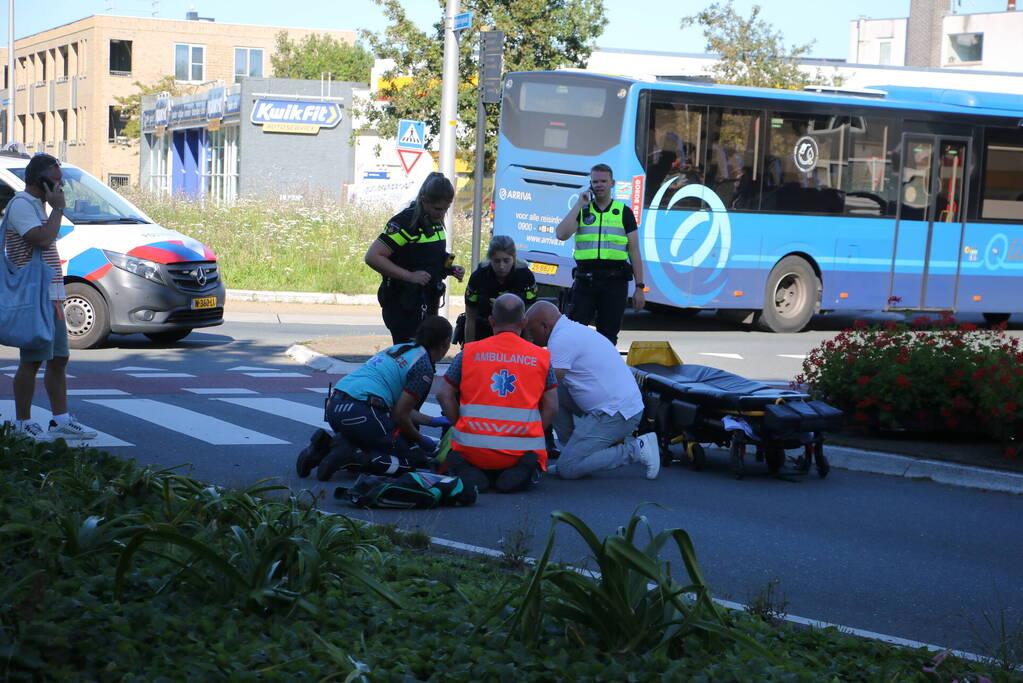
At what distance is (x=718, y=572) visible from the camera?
6438 mm

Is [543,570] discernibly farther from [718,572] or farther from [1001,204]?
[1001,204]

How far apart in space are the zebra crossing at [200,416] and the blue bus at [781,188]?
7766mm

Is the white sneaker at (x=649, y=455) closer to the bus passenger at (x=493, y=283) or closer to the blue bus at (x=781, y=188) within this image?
the bus passenger at (x=493, y=283)

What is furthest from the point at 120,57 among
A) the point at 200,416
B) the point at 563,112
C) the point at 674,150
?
the point at 200,416

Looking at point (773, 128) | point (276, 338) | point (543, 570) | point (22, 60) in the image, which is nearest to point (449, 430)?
point (543, 570)

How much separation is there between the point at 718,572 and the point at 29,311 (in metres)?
4.87

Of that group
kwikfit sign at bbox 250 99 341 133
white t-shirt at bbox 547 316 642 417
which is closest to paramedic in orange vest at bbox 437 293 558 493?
white t-shirt at bbox 547 316 642 417

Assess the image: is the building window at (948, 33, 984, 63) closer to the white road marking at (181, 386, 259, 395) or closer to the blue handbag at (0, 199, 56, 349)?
the white road marking at (181, 386, 259, 395)

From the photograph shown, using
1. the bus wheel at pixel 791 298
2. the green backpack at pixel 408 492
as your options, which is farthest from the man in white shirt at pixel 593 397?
the bus wheel at pixel 791 298

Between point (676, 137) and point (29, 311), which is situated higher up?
point (676, 137)

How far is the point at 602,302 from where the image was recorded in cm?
1176

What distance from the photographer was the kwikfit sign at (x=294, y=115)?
54.4 meters

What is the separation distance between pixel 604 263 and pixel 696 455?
2.66 m

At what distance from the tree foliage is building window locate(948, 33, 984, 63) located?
135ft
